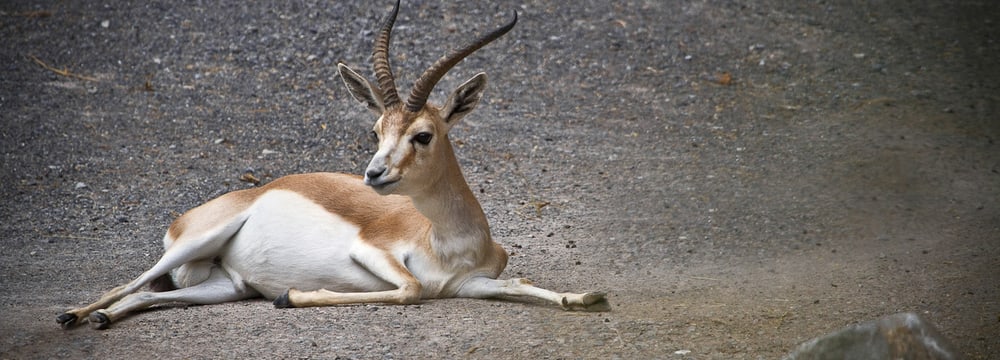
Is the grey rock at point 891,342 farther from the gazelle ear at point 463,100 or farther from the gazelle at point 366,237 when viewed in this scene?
the gazelle ear at point 463,100

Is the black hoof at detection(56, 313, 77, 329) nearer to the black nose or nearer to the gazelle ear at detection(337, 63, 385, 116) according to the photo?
the black nose

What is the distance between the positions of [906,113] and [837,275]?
4422 mm

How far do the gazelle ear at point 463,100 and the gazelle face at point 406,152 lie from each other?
10 cm

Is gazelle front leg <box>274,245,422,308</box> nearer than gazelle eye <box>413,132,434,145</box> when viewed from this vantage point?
No

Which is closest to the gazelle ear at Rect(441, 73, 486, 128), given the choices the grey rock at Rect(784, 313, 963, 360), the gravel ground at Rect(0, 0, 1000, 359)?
the gravel ground at Rect(0, 0, 1000, 359)

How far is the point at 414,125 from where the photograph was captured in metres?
6.50

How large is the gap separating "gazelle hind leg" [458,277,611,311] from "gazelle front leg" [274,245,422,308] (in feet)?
1.25

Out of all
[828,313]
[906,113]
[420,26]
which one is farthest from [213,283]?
[906,113]

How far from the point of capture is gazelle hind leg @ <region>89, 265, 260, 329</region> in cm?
641

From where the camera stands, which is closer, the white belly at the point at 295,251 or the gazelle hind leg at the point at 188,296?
the gazelle hind leg at the point at 188,296

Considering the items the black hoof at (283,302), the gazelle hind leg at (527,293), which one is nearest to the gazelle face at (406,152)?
the gazelle hind leg at (527,293)

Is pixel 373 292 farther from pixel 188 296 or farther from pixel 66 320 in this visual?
pixel 66 320

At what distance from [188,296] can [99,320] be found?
742 mm

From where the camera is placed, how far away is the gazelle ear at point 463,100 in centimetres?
674
